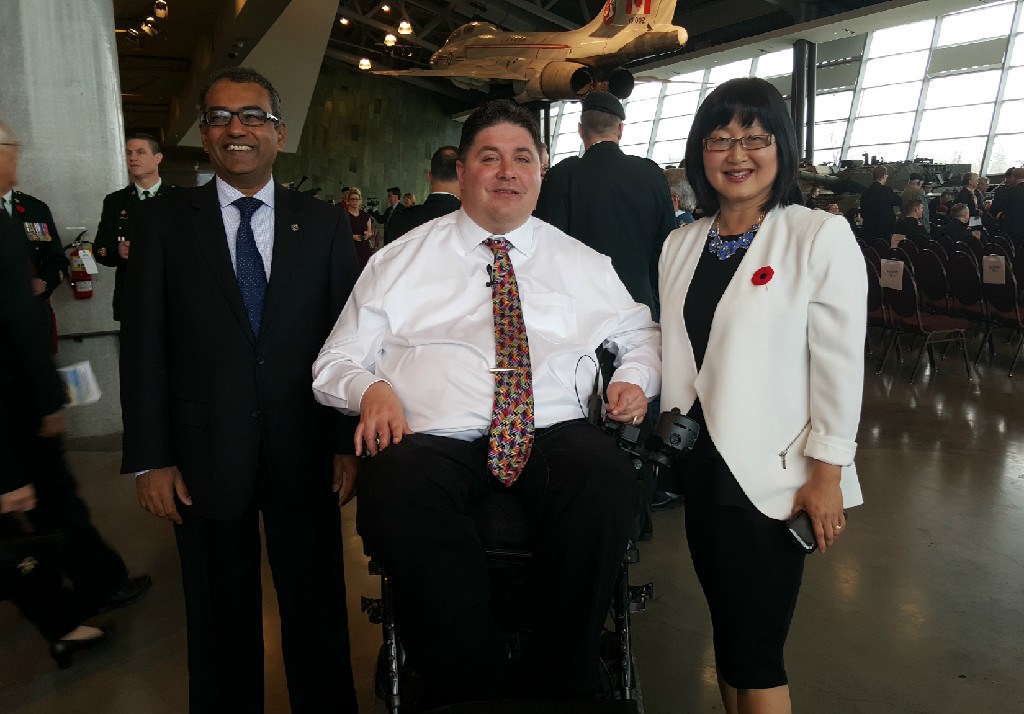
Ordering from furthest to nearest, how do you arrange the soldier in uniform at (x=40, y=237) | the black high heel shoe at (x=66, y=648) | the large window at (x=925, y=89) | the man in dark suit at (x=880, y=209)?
1. the large window at (x=925, y=89)
2. the man in dark suit at (x=880, y=209)
3. the soldier in uniform at (x=40, y=237)
4. the black high heel shoe at (x=66, y=648)

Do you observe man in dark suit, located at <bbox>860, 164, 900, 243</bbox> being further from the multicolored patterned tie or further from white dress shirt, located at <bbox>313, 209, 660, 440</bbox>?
the multicolored patterned tie

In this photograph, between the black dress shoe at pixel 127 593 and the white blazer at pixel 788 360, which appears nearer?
the white blazer at pixel 788 360

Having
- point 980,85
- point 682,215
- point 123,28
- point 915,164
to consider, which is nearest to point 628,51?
point 915,164

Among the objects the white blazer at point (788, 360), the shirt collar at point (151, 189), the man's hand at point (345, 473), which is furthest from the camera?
the shirt collar at point (151, 189)

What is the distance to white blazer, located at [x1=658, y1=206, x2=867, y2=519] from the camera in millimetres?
1503

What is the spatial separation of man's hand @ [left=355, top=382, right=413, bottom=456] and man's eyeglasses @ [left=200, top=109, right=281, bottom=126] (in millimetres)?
719

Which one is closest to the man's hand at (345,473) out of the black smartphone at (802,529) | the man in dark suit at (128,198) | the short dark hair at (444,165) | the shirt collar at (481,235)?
the shirt collar at (481,235)

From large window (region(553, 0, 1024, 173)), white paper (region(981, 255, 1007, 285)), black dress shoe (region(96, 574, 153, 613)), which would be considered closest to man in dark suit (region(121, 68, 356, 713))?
black dress shoe (region(96, 574, 153, 613))

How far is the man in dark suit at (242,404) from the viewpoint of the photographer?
1.81 m

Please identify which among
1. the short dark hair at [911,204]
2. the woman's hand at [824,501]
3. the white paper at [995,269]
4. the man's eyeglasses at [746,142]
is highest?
the short dark hair at [911,204]

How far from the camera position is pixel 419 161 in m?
27.8

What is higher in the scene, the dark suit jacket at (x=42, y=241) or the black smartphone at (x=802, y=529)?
the dark suit jacket at (x=42, y=241)

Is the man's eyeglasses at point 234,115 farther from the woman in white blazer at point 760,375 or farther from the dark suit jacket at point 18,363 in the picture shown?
the woman in white blazer at point 760,375

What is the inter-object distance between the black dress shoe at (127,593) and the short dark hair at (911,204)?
32.4 feet
